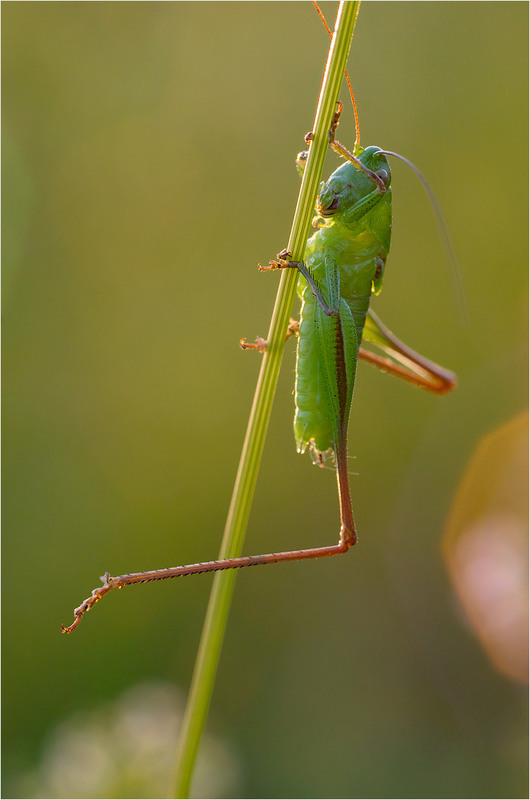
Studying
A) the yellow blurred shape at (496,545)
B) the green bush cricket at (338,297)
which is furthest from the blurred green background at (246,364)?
the green bush cricket at (338,297)

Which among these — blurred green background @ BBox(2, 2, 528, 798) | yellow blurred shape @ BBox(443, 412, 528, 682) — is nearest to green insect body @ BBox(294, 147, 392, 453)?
yellow blurred shape @ BBox(443, 412, 528, 682)

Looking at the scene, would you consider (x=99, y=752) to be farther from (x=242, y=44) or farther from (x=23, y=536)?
(x=242, y=44)

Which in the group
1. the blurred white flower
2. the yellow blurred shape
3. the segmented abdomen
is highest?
the segmented abdomen

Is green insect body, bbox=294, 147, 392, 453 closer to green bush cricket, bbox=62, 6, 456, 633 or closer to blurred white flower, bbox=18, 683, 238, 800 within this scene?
green bush cricket, bbox=62, 6, 456, 633

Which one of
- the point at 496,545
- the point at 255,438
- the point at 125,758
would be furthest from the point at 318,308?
the point at 496,545

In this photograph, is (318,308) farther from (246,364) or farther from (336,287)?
(246,364)

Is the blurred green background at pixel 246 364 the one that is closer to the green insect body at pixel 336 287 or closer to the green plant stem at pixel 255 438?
the green insect body at pixel 336 287

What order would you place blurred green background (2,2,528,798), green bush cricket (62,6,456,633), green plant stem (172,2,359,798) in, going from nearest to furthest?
1. green plant stem (172,2,359,798)
2. green bush cricket (62,6,456,633)
3. blurred green background (2,2,528,798)
